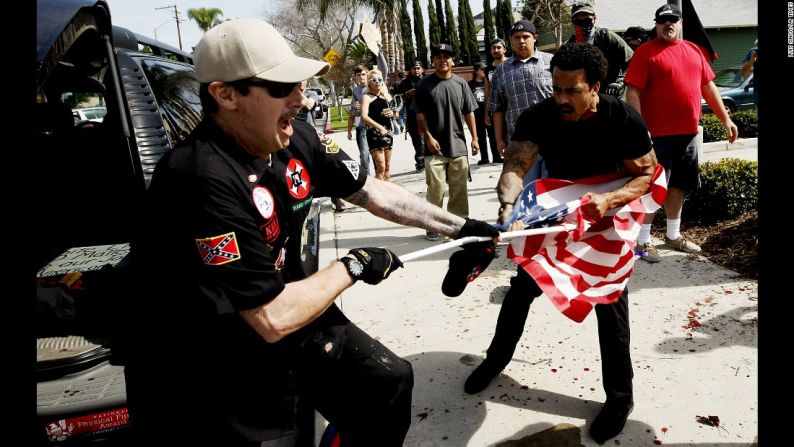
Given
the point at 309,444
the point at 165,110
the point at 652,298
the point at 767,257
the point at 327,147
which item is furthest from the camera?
the point at 652,298

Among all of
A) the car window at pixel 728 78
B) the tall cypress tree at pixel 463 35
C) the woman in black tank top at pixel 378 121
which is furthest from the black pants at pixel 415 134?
the tall cypress tree at pixel 463 35

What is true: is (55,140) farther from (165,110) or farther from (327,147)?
(327,147)

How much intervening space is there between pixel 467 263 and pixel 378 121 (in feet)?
19.0

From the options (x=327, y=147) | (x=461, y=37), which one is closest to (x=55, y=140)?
(x=327, y=147)

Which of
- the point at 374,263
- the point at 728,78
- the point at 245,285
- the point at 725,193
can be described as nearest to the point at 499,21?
the point at 728,78

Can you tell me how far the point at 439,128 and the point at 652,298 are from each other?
2973 mm

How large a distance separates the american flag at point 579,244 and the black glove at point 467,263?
0.36 metres

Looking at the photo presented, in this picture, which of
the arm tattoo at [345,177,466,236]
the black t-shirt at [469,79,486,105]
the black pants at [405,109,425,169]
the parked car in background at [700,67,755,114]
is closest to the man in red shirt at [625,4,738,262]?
the arm tattoo at [345,177,466,236]

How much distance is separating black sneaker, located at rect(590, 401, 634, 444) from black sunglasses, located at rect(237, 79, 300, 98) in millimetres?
2038

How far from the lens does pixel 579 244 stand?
2.96m

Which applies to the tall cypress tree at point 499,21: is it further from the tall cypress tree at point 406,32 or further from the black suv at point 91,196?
the black suv at point 91,196

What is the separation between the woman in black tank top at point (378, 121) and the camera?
7.94 m

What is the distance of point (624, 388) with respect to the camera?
2807 millimetres

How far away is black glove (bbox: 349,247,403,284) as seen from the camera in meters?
2.06
